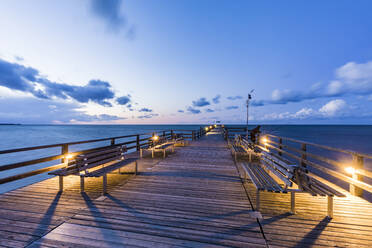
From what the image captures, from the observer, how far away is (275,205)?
303cm

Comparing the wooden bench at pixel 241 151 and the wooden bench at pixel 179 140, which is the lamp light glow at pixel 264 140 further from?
the wooden bench at pixel 179 140

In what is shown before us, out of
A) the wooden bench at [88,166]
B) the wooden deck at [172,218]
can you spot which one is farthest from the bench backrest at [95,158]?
the wooden deck at [172,218]

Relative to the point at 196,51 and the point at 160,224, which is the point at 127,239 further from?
the point at 196,51

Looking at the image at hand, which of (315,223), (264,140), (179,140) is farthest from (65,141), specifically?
(315,223)

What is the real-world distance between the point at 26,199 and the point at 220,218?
12.2 feet

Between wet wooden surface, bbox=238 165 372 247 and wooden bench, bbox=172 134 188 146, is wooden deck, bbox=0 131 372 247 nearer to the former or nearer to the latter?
wet wooden surface, bbox=238 165 372 247

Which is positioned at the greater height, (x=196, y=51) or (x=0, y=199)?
(x=196, y=51)

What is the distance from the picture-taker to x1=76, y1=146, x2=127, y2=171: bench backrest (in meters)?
3.52

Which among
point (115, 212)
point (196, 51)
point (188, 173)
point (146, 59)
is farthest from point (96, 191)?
point (196, 51)

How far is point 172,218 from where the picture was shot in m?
2.58

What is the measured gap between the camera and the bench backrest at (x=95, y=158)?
352 cm

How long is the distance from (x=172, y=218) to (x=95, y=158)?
240 cm

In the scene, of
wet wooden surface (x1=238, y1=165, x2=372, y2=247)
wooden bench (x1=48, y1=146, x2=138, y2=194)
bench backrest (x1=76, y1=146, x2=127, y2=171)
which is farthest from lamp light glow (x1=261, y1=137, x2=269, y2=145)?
bench backrest (x1=76, y1=146, x2=127, y2=171)

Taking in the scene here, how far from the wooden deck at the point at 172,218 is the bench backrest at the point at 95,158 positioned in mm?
579
